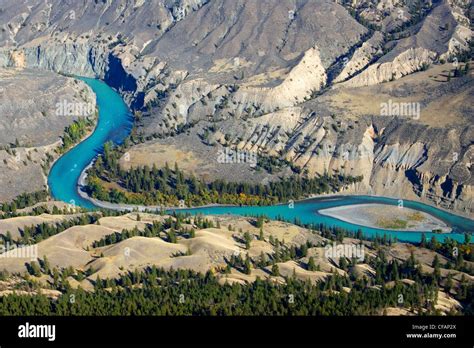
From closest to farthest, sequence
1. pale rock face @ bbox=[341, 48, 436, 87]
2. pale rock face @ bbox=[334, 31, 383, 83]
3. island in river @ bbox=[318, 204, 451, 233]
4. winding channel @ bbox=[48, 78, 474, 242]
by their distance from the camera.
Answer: island in river @ bbox=[318, 204, 451, 233], winding channel @ bbox=[48, 78, 474, 242], pale rock face @ bbox=[341, 48, 436, 87], pale rock face @ bbox=[334, 31, 383, 83]

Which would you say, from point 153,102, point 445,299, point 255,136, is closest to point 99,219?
point 255,136

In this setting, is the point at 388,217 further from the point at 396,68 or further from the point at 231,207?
the point at 396,68

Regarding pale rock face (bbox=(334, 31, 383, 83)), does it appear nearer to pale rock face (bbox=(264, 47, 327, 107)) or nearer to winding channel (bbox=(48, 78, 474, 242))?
pale rock face (bbox=(264, 47, 327, 107))

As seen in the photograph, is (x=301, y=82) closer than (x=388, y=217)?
No

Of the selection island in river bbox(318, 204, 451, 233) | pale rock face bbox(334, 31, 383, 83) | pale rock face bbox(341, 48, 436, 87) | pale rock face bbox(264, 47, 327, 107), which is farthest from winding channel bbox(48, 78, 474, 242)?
pale rock face bbox(334, 31, 383, 83)

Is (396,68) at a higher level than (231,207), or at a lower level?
higher

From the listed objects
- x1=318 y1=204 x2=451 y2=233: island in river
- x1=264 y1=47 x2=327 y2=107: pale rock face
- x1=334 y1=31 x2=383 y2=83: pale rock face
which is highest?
x1=334 y1=31 x2=383 y2=83: pale rock face

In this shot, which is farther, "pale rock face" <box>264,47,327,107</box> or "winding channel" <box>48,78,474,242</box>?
"pale rock face" <box>264,47,327,107</box>

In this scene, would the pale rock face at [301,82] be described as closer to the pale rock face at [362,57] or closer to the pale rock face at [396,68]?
the pale rock face at [362,57]

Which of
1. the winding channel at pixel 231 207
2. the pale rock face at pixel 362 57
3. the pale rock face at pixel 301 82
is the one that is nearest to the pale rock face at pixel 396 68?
the pale rock face at pixel 362 57

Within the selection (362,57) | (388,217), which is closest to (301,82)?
(362,57)
